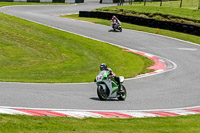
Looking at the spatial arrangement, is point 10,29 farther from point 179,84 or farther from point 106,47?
point 179,84

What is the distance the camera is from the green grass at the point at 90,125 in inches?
348

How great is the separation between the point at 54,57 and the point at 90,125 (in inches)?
624

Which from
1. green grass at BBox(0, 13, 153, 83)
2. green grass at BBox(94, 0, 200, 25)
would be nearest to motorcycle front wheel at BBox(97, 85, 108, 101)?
green grass at BBox(0, 13, 153, 83)

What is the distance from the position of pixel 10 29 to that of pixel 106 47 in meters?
8.96

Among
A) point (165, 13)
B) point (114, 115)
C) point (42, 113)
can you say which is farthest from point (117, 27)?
point (42, 113)

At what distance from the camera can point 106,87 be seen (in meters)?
13.9

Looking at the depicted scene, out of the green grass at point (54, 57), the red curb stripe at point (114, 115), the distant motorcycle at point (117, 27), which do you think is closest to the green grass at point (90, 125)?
the red curb stripe at point (114, 115)

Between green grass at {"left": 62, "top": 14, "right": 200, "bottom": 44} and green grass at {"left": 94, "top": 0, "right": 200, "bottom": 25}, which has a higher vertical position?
green grass at {"left": 94, "top": 0, "right": 200, "bottom": 25}

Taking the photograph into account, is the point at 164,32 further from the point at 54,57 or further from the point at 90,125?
the point at 90,125

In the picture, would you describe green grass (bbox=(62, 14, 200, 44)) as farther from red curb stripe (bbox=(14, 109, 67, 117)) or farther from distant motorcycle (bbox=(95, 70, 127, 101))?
red curb stripe (bbox=(14, 109, 67, 117))

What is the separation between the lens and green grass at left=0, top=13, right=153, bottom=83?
19.9 m

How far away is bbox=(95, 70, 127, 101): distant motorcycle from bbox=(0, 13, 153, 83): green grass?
4311 mm

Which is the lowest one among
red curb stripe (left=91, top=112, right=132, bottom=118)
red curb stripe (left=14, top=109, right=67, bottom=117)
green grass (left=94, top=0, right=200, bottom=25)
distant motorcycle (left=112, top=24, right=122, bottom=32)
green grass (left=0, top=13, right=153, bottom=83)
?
green grass (left=0, top=13, right=153, bottom=83)

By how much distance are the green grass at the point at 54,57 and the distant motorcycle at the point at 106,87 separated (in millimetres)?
4311
